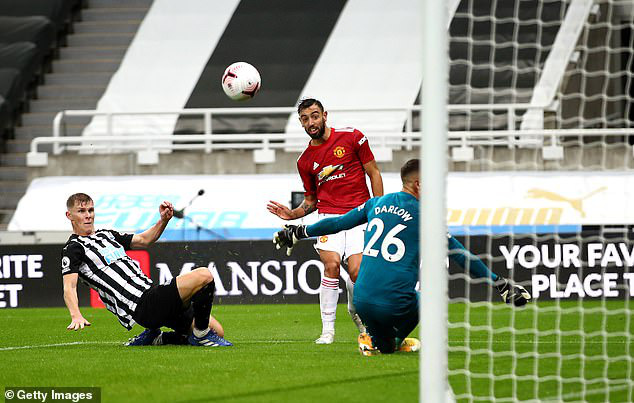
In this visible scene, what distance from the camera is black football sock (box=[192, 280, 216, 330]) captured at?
7.04 m

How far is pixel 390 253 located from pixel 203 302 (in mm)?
1469

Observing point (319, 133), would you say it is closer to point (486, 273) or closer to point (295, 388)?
point (486, 273)

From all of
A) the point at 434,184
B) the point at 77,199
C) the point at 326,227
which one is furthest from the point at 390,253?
the point at 77,199

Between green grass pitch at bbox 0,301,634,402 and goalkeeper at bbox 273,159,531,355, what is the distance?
12.6 inches

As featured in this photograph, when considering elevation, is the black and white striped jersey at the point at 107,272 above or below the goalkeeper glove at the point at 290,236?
below

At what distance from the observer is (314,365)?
6137 millimetres

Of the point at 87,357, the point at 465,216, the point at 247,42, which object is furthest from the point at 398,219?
the point at 247,42

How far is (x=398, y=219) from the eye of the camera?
626 centimetres

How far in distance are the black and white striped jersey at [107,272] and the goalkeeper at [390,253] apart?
1.26 meters

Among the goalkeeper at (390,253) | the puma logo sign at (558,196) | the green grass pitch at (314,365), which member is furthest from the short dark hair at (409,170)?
the puma logo sign at (558,196)

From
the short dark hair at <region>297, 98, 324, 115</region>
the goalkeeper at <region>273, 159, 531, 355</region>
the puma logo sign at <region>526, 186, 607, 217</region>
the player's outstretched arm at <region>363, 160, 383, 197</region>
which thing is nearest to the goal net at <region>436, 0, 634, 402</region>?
the puma logo sign at <region>526, 186, 607, 217</region>

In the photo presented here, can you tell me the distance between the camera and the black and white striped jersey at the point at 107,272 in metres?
7.04

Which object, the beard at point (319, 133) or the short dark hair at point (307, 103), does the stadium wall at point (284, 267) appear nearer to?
the beard at point (319, 133)

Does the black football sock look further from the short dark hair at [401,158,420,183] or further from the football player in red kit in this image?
the short dark hair at [401,158,420,183]
